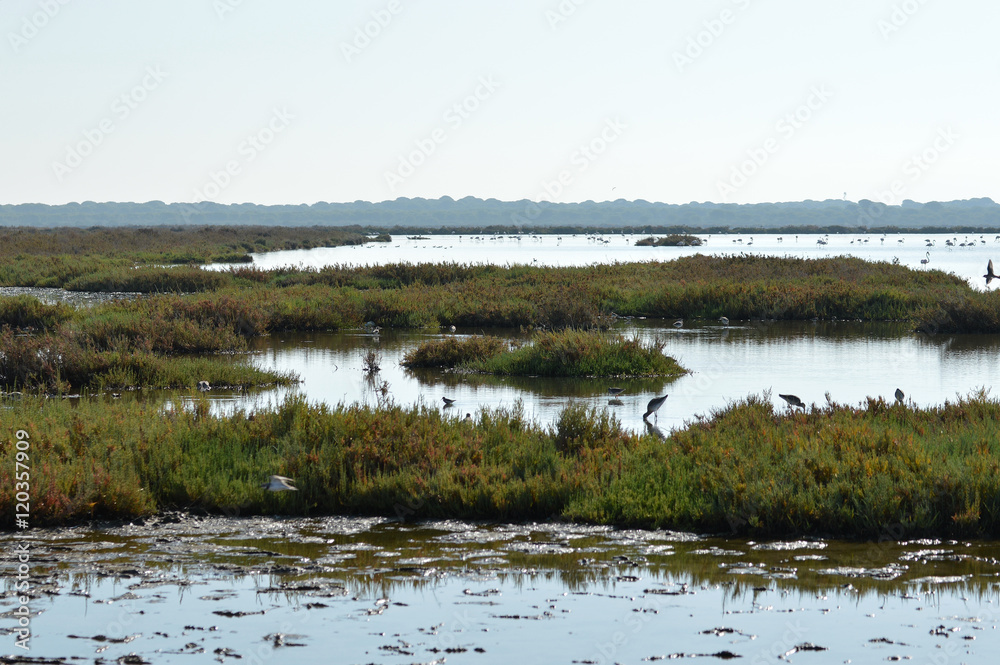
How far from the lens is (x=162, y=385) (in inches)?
690

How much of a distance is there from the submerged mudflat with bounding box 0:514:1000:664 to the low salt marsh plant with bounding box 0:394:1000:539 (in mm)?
280

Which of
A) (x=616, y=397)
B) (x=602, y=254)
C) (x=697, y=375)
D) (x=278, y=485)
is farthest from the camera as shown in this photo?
(x=602, y=254)

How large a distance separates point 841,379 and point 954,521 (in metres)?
10.3

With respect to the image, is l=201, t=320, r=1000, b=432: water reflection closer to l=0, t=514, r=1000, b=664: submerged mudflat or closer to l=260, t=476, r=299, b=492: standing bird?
l=260, t=476, r=299, b=492: standing bird

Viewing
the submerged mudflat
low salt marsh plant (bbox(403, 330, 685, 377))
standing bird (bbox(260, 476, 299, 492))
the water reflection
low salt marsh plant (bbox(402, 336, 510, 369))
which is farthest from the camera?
low salt marsh plant (bbox(402, 336, 510, 369))

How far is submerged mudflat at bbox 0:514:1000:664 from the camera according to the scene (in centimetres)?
598

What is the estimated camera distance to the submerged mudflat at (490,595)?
5977 millimetres

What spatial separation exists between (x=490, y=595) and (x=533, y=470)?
9.32 ft

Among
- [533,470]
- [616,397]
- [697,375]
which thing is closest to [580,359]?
[697,375]

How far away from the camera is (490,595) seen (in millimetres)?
6953

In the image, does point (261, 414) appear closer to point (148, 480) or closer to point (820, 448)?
point (148, 480)

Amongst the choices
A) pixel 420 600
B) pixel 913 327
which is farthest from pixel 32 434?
pixel 913 327

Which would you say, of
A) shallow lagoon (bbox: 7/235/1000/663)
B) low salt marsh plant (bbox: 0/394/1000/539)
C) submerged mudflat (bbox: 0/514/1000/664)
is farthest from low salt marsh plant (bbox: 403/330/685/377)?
submerged mudflat (bbox: 0/514/1000/664)

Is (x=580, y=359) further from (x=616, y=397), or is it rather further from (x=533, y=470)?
(x=533, y=470)
